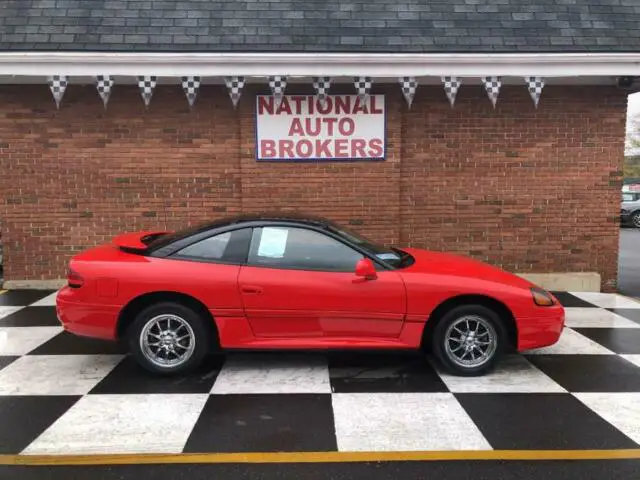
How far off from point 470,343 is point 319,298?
54.0 inches

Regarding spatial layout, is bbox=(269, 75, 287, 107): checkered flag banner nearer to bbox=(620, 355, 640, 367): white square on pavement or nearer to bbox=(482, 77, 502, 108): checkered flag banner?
bbox=(482, 77, 502, 108): checkered flag banner

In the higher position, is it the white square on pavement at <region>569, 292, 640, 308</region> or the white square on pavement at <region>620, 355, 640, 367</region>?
the white square on pavement at <region>569, 292, 640, 308</region>

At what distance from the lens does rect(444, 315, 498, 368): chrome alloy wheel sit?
4.43 meters

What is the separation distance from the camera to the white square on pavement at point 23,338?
16.9 feet

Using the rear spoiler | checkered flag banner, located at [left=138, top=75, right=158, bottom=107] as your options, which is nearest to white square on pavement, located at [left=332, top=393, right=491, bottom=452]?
the rear spoiler

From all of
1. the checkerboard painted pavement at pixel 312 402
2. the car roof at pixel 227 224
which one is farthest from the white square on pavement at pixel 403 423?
the car roof at pixel 227 224

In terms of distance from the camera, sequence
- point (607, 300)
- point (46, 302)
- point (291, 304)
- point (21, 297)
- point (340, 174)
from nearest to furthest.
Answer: point (291, 304)
point (46, 302)
point (21, 297)
point (607, 300)
point (340, 174)

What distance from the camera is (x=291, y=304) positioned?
14.3 ft

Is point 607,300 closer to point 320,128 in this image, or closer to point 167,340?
point 320,128

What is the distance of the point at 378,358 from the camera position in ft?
16.2

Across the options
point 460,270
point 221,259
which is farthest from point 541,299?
point 221,259

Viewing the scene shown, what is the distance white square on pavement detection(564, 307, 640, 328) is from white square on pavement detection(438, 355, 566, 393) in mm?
1829

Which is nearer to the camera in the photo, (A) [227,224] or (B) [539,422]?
(B) [539,422]

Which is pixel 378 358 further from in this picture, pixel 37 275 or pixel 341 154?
pixel 37 275
